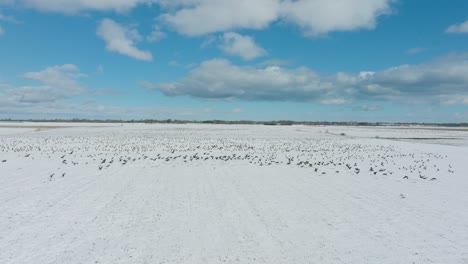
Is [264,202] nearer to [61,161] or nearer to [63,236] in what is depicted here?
[63,236]

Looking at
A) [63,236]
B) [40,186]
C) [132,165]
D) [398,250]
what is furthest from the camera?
[132,165]

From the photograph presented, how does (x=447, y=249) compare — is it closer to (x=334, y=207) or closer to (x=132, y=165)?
(x=334, y=207)

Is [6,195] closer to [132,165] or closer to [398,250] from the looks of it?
[132,165]

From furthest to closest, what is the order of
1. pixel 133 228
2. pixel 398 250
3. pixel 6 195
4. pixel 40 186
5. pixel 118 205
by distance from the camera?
pixel 40 186
pixel 6 195
pixel 118 205
pixel 133 228
pixel 398 250

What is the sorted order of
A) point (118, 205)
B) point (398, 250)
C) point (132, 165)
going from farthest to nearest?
point (132, 165) → point (118, 205) → point (398, 250)

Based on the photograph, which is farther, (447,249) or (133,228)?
(133,228)

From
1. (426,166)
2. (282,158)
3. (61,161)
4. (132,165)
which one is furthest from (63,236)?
(426,166)

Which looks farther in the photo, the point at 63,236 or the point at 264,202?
the point at 264,202

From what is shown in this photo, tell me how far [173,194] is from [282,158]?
13.4 meters

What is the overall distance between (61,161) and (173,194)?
39.6 feet

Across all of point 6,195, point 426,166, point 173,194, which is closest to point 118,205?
point 173,194

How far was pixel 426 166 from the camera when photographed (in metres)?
21.0

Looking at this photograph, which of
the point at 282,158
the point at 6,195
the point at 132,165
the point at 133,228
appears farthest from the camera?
Answer: the point at 282,158

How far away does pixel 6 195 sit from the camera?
1170cm
